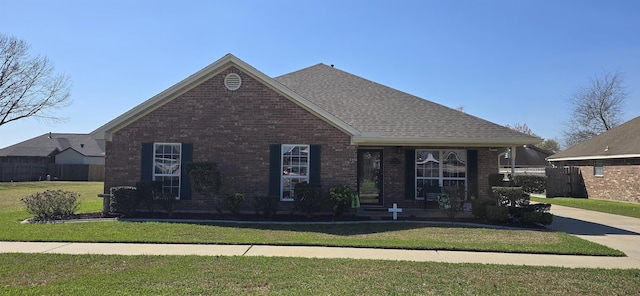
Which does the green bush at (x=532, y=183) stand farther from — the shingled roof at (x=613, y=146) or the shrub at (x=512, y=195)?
the shrub at (x=512, y=195)

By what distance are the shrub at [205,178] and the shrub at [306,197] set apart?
2.30m

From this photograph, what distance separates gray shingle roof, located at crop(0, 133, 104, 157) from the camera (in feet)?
154

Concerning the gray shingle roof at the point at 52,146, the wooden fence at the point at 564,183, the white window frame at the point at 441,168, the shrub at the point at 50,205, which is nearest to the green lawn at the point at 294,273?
the shrub at the point at 50,205

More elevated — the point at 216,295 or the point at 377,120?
the point at 377,120

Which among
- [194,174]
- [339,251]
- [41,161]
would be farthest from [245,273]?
[41,161]

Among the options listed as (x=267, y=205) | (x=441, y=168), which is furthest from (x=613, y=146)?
(x=267, y=205)

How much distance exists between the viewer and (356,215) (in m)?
12.7

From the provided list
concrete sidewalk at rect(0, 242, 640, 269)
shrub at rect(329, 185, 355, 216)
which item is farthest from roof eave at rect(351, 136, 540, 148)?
concrete sidewalk at rect(0, 242, 640, 269)

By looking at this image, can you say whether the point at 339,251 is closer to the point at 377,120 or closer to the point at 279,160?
the point at 279,160

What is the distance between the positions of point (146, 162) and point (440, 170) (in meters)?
9.82

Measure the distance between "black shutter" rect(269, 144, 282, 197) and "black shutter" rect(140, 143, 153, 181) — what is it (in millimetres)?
3713

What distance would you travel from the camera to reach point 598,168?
22719mm

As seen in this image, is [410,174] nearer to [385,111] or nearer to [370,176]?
[370,176]

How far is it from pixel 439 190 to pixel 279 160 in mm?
5714
